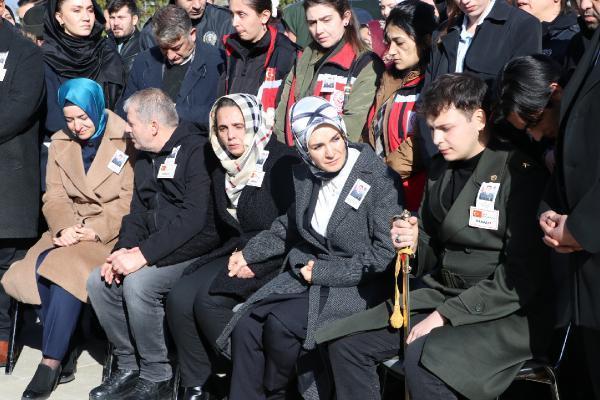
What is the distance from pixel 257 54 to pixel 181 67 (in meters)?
0.55

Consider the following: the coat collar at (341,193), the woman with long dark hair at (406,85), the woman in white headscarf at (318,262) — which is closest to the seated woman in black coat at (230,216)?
the woman in white headscarf at (318,262)

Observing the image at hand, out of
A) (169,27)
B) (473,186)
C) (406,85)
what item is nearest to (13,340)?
(169,27)

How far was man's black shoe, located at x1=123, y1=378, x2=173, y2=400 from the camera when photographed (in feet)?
16.7

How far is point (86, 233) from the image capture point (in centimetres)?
557

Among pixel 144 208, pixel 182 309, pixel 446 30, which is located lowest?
pixel 182 309

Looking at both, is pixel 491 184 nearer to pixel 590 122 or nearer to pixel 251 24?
pixel 590 122

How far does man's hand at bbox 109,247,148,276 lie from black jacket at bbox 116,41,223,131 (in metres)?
1.10

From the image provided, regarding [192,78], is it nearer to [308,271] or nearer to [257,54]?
[257,54]

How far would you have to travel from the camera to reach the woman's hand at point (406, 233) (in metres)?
3.83

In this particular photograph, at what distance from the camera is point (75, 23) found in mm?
6188

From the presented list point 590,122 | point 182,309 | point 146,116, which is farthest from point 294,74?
point 590,122

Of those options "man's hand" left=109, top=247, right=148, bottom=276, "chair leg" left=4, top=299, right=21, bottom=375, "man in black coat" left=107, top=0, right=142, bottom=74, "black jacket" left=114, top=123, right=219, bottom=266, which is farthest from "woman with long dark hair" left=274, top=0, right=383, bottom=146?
"man in black coat" left=107, top=0, right=142, bottom=74

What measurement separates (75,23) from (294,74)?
64.4 inches

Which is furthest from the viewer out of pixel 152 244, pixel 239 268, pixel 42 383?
pixel 42 383
